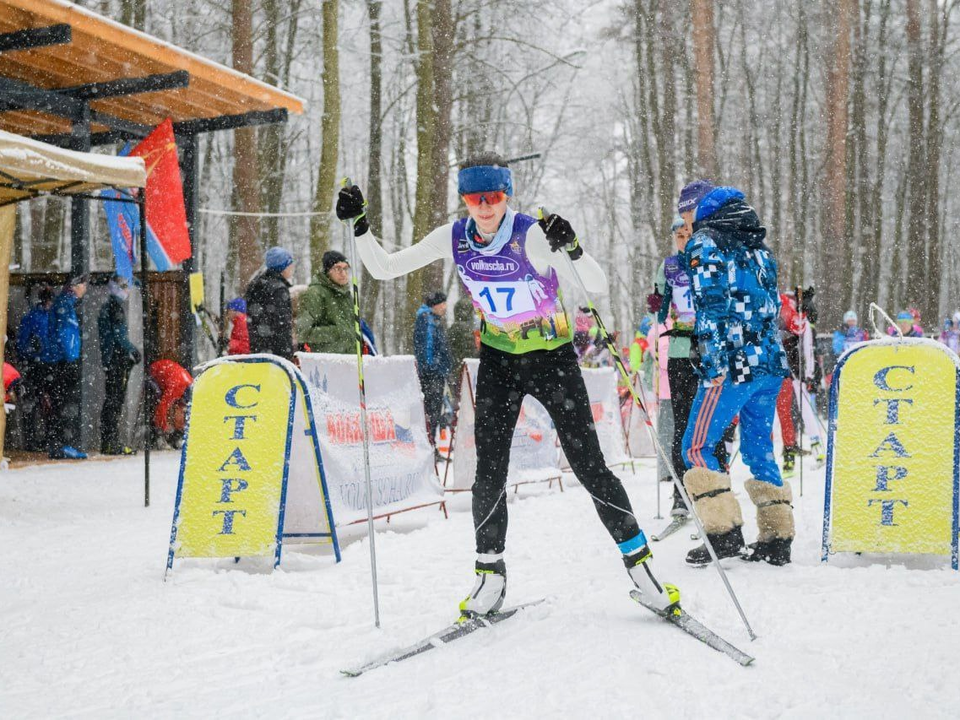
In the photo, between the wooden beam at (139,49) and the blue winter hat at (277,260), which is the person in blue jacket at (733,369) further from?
the wooden beam at (139,49)

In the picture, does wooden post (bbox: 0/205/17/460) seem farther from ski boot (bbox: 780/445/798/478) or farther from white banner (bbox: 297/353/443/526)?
ski boot (bbox: 780/445/798/478)

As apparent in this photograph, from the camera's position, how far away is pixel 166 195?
35.6 feet

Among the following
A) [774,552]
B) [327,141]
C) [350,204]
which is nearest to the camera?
[350,204]

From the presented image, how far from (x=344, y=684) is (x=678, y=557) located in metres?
2.81

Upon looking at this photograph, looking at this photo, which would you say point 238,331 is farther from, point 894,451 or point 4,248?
point 894,451

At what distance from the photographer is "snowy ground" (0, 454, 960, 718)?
3107 millimetres

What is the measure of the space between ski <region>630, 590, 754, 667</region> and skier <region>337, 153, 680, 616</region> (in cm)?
4

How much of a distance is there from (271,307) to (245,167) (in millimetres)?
8445

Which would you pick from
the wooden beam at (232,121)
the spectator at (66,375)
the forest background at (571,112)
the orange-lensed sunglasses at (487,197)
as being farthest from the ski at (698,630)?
the forest background at (571,112)

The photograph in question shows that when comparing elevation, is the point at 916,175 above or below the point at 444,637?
above

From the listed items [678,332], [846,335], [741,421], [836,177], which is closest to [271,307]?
[678,332]

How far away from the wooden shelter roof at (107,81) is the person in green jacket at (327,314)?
3.67m

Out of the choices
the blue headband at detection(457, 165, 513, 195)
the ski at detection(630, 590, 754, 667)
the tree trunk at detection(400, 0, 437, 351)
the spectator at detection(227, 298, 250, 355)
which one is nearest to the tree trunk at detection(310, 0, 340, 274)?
the tree trunk at detection(400, 0, 437, 351)

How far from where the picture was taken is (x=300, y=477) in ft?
19.1
